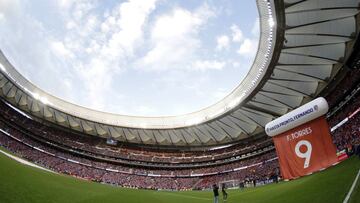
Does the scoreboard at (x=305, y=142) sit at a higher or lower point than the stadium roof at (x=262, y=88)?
lower

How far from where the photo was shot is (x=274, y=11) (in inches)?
1097

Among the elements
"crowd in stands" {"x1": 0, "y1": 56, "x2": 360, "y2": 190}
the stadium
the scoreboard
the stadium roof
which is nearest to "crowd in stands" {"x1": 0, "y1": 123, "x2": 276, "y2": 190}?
"crowd in stands" {"x1": 0, "y1": 56, "x2": 360, "y2": 190}

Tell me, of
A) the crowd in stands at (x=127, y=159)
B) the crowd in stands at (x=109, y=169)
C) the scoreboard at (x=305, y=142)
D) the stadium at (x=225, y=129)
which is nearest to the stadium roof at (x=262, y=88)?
the stadium at (x=225, y=129)

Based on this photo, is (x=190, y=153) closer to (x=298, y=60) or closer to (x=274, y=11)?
(x=298, y=60)

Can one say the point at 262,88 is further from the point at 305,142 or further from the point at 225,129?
the point at 305,142

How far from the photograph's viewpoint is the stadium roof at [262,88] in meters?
29.6

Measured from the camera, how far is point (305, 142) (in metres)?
10.4

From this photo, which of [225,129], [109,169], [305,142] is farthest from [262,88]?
[109,169]

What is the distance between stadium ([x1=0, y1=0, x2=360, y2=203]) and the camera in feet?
87.8

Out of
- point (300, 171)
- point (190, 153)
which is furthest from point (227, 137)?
point (300, 171)

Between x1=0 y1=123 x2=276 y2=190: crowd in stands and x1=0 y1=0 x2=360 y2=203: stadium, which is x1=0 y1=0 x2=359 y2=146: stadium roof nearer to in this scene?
x1=0 y1=0 x2=360 y2=203: stadium

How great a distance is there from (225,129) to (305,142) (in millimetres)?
47978

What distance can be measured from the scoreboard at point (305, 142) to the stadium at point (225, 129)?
6 centimetres

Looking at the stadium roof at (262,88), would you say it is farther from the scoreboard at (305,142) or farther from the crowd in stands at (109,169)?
the scoreboard at (305,142)
